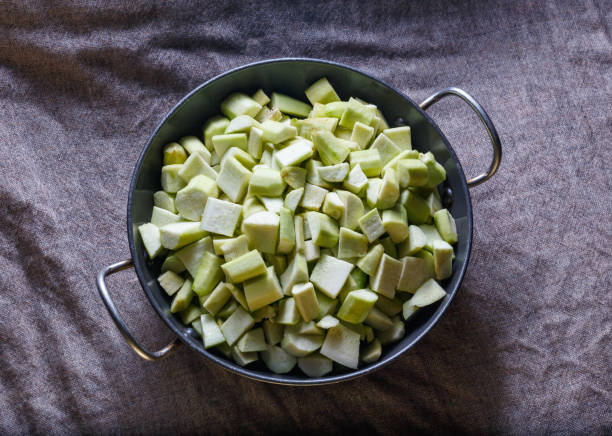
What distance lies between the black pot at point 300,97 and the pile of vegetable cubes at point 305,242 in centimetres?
3

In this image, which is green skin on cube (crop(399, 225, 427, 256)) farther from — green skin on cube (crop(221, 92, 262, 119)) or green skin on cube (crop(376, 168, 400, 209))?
green skin on cube (crop(221, 92, 262, 119))

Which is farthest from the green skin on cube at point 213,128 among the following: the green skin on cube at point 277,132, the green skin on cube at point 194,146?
the green skin on cube at point 277,132

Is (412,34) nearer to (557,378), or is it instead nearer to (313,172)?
(313,172)

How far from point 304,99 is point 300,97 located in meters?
0.01

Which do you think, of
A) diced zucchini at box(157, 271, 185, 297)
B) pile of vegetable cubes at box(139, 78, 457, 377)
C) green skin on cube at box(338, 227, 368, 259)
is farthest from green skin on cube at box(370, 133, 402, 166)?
diced zucchini at box(157, 271, 185, 297)

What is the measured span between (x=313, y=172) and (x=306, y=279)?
0.24 m

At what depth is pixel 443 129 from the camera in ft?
4.93

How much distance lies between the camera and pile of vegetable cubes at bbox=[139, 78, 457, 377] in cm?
117

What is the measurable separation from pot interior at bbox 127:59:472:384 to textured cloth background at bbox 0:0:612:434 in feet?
0.56

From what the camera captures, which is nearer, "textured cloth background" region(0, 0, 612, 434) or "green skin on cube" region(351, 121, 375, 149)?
"green skin on cube" region(351, 121, 375, 149)

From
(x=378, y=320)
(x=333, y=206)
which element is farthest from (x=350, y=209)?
→ (x=378, y=320)

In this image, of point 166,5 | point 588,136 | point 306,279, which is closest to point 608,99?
point 588,136

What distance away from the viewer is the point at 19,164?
1447 millimetres

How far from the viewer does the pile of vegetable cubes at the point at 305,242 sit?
1.17m
